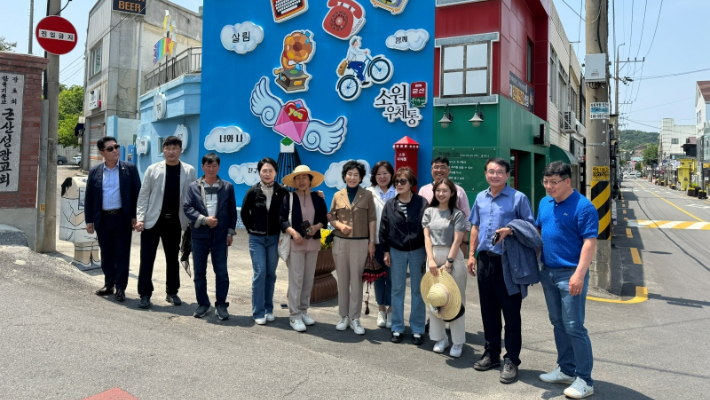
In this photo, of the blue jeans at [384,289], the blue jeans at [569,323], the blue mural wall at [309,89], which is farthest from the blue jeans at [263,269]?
the blue mural wall at [309,89]

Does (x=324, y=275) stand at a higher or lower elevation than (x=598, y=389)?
higher

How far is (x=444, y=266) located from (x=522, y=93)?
8888 millimetres

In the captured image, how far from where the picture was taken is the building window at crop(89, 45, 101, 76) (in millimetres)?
32469

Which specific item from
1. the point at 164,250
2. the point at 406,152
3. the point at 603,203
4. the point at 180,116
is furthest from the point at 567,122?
the point at 164,250

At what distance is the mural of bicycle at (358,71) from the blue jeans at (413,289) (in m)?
6.96

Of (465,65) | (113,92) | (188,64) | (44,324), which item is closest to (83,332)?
(44,324)

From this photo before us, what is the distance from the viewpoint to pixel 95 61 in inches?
1304

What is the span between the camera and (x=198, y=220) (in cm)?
536

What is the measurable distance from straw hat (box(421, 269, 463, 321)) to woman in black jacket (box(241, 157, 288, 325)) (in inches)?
74.3

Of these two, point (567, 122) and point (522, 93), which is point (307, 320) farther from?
point (567, 122)

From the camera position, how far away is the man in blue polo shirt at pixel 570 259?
3709mm

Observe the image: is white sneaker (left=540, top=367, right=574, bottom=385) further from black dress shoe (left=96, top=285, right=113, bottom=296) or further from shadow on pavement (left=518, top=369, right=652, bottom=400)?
black dress shoe (left=96, top=285, right=113, bottom=296)

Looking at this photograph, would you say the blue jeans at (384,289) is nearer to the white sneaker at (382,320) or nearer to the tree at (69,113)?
the white sneaker at (382,320)

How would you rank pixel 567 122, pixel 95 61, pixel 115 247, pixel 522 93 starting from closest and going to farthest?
pixel 115 247 < pixel 522 93 < pixel 567 122 < pixel 95 61
